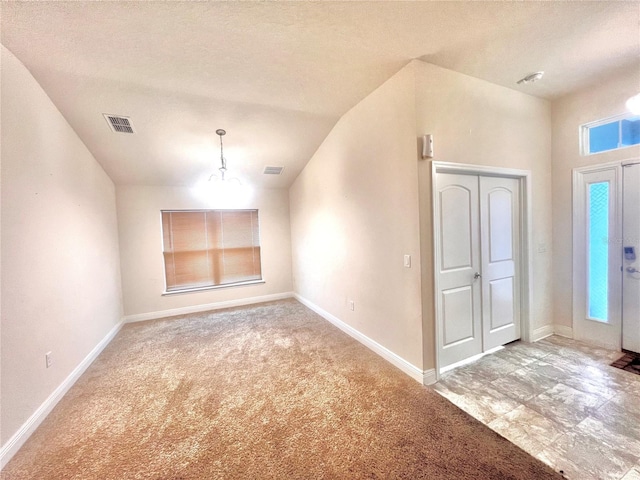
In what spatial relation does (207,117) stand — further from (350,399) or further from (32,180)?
(350,399)

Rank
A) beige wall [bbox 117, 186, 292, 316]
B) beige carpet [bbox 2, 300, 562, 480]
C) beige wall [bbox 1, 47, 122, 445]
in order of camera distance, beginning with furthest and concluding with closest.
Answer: beige wall [bbox 117, 186, 292, 316], beige wall [bbox 1, 47, 122, 445], beige carpet [bbox 2, 300, 562, 480]

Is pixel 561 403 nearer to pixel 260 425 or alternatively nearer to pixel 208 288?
pixel 260 425

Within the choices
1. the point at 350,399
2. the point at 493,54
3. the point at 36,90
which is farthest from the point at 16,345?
the point at 493,54

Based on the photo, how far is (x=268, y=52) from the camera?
2197 millimetres

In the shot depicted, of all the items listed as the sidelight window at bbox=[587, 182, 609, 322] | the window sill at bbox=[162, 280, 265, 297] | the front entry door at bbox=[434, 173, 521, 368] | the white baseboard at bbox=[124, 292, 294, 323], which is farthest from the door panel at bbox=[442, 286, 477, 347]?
the window sill at bbox=[162, 280, 265, 297]

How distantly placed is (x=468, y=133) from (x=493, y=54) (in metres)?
0.66

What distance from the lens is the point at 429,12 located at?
179cm

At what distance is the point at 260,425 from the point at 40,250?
245 centimetres

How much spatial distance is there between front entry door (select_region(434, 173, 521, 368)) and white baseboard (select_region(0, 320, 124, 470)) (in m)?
3.42

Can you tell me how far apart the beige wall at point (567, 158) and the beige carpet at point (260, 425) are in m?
2.41

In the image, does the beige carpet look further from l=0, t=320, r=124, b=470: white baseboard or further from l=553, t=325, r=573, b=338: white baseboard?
l=553, t=325, r=573, b=338: white baseboard

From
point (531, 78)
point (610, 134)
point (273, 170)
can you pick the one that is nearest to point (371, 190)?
point (531, 78)

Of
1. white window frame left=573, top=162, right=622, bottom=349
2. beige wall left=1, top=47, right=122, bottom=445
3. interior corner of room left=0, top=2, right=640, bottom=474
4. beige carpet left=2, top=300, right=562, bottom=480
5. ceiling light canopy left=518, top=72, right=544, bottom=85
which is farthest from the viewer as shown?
white window frame left=573, top=162, right=622, bottom=349

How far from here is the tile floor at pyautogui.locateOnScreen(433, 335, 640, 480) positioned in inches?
62.9
